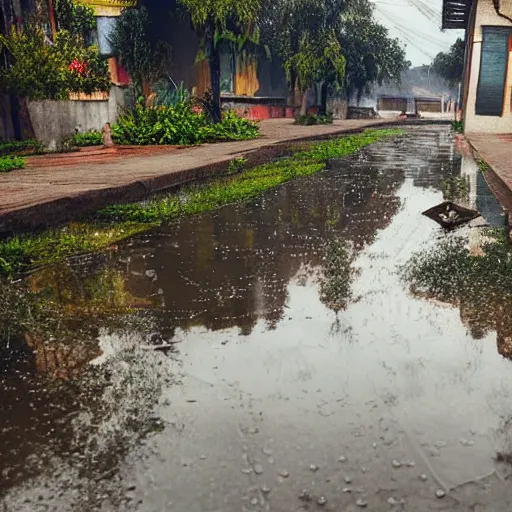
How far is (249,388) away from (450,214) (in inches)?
155

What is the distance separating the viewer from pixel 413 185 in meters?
7.94

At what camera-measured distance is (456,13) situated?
22688 mm

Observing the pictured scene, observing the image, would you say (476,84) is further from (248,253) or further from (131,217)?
(248,253)

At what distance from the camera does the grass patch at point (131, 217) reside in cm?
438

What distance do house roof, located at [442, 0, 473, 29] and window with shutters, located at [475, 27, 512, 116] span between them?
2.63 meters

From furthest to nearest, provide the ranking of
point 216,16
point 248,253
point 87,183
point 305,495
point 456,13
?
point 456,13 < point 216,16 < point 87,183 < point 248,253 < point 305,495

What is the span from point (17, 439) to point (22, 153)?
38.2 feet

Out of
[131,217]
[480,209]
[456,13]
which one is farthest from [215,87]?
[480,209]

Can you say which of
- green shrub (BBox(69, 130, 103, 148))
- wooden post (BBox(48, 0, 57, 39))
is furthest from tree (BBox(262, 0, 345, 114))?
green shrub (BBox(69, 130, 103, 148))

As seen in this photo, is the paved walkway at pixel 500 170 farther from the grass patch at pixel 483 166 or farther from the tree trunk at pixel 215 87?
the tree trunk at pixel 215 87

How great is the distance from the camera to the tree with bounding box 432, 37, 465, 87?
3303 centimetres

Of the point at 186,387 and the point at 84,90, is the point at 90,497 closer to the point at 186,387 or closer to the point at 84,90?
the point at 186,387

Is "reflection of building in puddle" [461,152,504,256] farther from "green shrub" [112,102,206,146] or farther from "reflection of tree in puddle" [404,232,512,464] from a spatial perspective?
"green shrub" [112,102,206,146]

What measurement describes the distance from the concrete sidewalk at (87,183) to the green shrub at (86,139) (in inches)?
94.7
